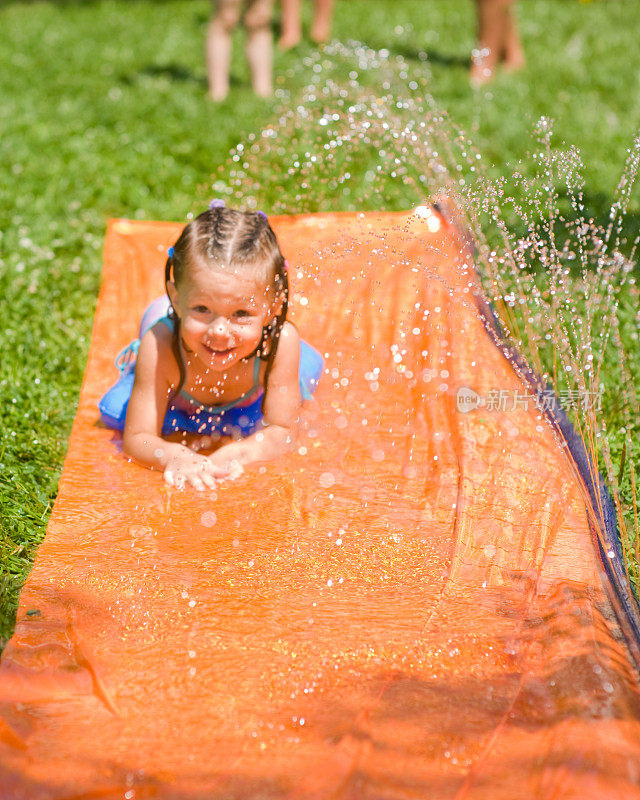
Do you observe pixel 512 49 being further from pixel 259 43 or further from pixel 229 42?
pixel 229 42

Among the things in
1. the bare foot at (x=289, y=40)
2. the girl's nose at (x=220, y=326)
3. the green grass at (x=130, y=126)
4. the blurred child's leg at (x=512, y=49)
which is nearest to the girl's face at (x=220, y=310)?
the girl's nose at (x=220, y=326)

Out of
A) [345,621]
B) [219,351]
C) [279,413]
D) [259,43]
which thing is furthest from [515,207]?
[259,43]

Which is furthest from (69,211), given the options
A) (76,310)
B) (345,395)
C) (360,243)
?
(345,395)

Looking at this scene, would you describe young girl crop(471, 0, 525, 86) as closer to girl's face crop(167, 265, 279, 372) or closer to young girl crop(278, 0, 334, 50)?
young girl crop(278, 0, 334, 50)

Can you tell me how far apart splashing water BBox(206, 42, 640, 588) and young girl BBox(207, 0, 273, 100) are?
1.23 feet

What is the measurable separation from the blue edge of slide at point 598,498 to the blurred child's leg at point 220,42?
3.56 meters

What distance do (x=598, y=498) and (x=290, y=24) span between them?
7.10 meters

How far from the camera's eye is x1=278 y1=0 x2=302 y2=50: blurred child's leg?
8.47m

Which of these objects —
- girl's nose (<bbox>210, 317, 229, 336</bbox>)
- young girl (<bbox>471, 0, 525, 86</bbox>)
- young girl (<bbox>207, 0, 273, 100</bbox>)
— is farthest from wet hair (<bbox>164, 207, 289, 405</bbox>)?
young girl (<bbox>471, 0, 525, 86</bbox>)

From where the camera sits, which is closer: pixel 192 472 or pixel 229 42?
pixel 192 472

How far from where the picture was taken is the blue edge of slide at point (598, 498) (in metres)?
2.24

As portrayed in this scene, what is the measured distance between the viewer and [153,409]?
287cm

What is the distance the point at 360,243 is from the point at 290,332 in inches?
55.3

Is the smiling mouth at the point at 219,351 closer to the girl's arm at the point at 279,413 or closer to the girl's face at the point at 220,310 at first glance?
the girl's face at the point at 220,310
